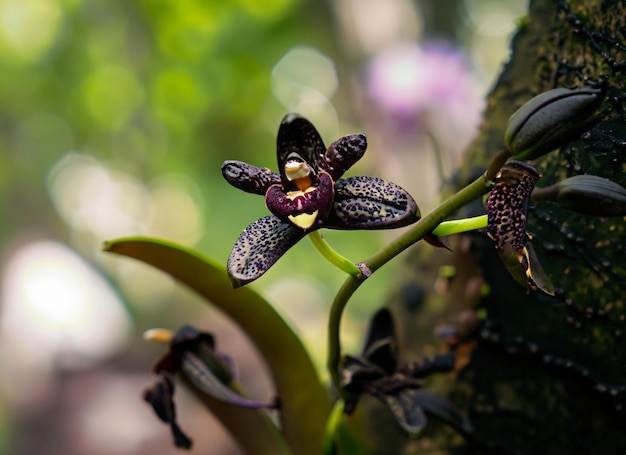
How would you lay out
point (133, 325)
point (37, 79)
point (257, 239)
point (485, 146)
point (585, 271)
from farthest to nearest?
point (37, 79)
point (133, 325)
point (485, 146)
point (585, 271)
point (257, 239)

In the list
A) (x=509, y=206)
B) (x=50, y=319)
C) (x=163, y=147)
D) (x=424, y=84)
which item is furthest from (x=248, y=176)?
(x=163, y=147)

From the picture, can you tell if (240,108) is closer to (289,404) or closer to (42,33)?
(42,33)

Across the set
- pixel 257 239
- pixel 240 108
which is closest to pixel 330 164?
pixel 257 239

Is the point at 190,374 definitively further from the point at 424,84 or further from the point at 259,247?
the point at 424,84

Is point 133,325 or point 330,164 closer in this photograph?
point 330,164

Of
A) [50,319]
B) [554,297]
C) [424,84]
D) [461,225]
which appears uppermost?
[424,84]

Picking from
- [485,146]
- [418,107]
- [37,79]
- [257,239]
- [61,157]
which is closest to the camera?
[257,239]

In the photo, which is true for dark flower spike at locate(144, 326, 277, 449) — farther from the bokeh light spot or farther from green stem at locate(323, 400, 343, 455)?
the bokeh light spot
